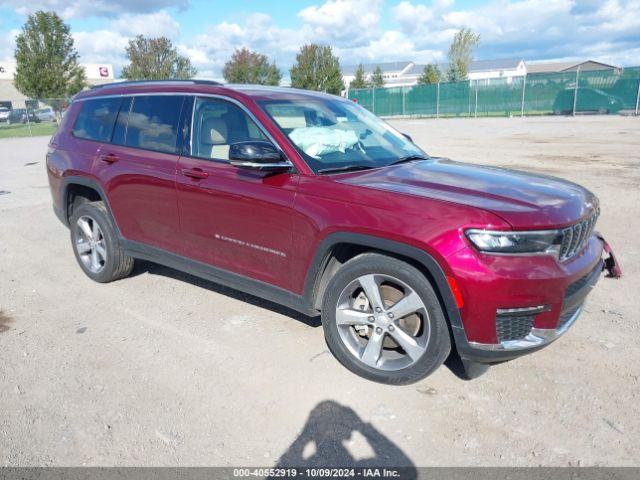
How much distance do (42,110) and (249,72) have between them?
20.2 meters

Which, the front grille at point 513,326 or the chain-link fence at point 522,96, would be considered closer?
the front grille at point 513,326

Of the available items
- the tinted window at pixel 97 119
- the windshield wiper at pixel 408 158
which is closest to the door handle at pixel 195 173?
the tinted window at pixel 97 119

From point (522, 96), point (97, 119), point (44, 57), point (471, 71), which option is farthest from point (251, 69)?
point (471, 71)

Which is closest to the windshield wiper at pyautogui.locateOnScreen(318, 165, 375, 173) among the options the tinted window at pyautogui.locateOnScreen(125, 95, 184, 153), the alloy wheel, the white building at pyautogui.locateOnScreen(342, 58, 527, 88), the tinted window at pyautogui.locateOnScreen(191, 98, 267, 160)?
the tinted window at pyautogui.locateOnScreen(191, 98, 267, 160)

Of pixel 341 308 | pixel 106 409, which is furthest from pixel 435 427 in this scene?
pixel 106 409

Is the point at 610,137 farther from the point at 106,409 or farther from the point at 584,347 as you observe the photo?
the point at 106,409

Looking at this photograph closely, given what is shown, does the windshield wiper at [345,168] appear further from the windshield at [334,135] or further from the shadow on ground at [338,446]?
the shadow on ground at [338,446]

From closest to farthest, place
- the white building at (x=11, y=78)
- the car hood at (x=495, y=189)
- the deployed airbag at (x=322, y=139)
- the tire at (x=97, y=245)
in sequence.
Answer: the car hood at (x=495, y=189) < the deployed airbag at (x=322, y=139) < the tire at (x=97, y=245) < the white building at (x=11, y=78)

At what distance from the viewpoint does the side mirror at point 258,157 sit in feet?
11.1

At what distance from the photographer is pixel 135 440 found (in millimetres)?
2787

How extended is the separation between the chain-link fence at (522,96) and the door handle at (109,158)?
104 ft

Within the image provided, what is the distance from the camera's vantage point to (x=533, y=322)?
2.86 meters

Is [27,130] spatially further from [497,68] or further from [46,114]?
[497,68]

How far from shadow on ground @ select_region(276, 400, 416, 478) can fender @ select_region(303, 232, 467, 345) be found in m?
0.70
